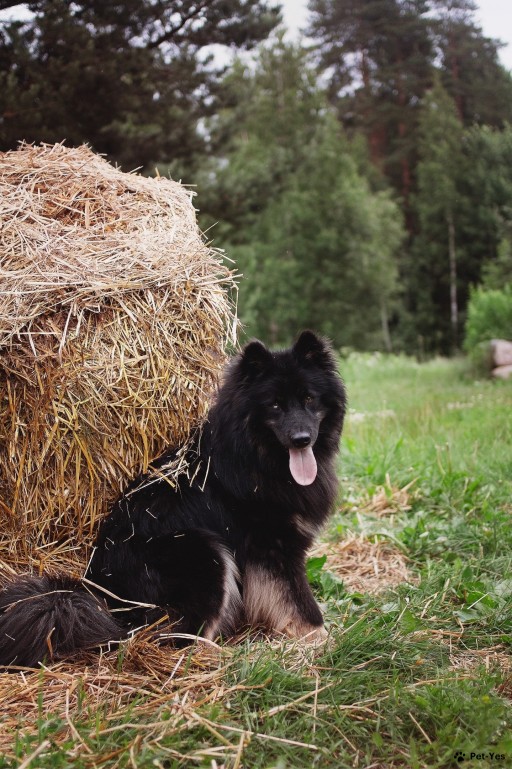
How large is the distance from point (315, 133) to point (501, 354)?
15690mm

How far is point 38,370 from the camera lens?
3.02m

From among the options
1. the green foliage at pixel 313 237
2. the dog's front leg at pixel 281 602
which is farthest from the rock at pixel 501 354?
the green foliage at pixel 313 237

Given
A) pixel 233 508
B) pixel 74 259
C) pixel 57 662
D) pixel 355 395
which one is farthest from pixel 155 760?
pixel 355 395

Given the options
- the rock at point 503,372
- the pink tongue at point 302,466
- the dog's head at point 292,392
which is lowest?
the rock at point 503,372

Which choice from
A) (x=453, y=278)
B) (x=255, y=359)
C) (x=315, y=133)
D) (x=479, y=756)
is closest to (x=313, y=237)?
(x=315, y=133)

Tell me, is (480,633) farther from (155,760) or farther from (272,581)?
(155,760)

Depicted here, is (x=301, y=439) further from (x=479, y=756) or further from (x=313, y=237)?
(x=313, y=237)

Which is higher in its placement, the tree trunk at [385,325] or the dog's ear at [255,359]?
the dog's ear at [255,359]

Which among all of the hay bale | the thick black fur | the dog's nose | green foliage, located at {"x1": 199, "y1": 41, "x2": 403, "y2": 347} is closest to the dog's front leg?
the thick black fur

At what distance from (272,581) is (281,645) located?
42cm

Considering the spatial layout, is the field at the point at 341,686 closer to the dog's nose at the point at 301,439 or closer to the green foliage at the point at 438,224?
the dog's nose at the point at 301,439

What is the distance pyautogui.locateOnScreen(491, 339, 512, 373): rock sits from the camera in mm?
10375

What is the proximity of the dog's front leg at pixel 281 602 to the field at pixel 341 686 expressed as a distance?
4.9 inches

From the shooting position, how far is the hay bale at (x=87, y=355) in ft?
9.98
